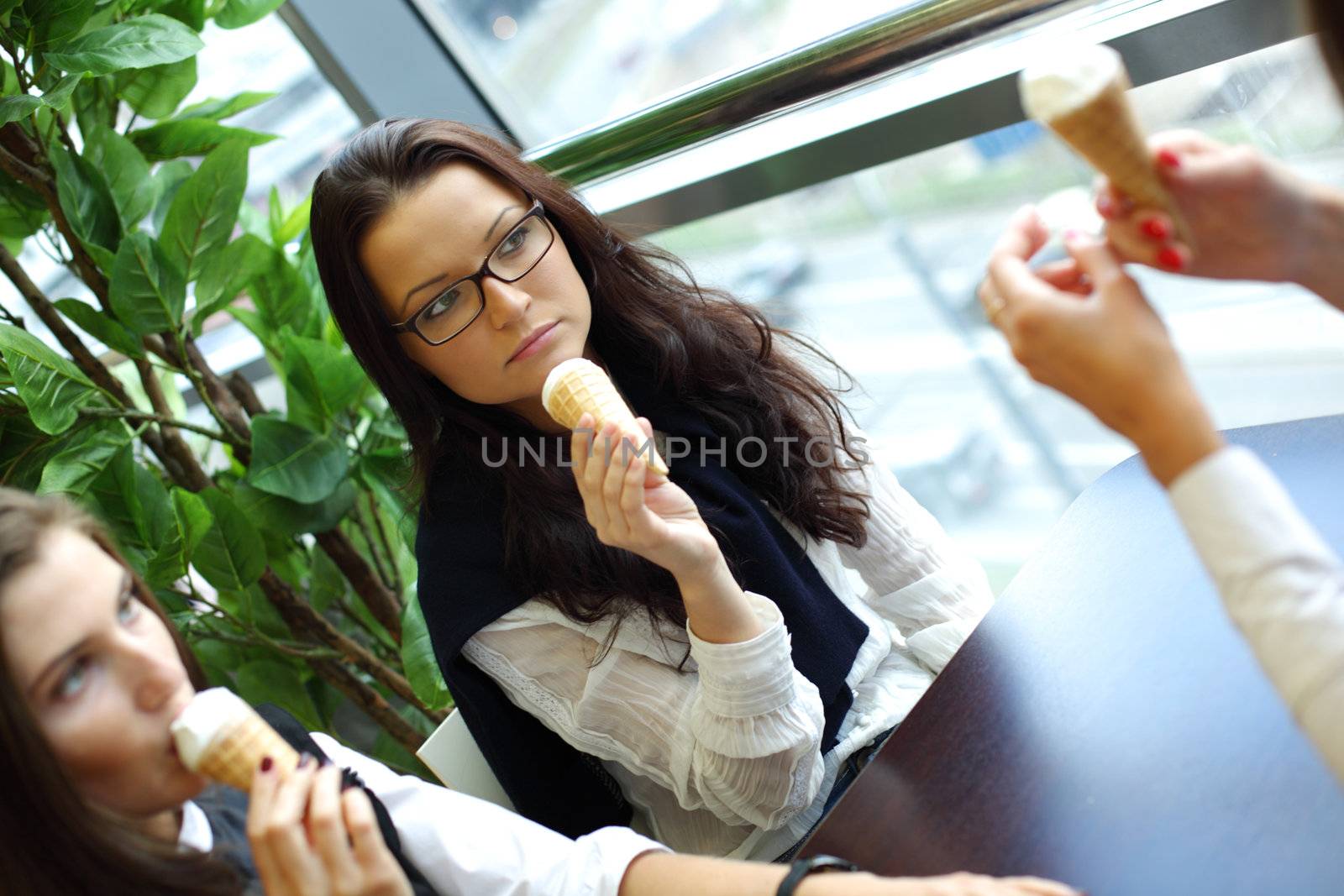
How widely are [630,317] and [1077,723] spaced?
35.1 inches

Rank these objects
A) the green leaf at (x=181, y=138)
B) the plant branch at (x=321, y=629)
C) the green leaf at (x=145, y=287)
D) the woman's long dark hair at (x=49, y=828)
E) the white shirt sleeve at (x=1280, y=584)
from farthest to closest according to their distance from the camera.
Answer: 1. the plant branch at (x=321, y=629)
2. the green leaf at (x=181, y=138)
3. the green leaf at (x=145, y=287)
4. the woman's long dark hair at (x=49, y=828)
5. the white shirt sleeve at (x=1280, y=584)

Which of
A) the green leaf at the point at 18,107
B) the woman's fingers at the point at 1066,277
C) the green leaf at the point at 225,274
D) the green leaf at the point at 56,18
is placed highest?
the green leaf at the point at 56,18

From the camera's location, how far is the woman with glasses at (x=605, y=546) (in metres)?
1.36

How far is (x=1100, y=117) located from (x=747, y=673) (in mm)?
746

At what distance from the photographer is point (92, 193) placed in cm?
184

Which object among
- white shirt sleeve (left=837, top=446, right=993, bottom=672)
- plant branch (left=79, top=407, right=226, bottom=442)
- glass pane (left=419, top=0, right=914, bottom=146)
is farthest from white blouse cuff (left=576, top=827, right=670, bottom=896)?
glass pane (left=419, top=0, right=914, bottom=146)

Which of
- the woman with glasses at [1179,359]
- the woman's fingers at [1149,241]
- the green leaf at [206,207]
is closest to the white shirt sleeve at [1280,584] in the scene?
the woman with glasses at [1179,359]

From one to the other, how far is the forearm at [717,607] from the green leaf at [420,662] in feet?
2.30

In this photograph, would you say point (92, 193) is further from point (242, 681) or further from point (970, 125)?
point (970, 125)

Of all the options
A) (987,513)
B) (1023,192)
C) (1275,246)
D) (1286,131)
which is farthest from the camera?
(987,513)

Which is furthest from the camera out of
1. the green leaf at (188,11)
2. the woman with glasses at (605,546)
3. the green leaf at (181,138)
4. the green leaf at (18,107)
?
the green leaf at (181,138)

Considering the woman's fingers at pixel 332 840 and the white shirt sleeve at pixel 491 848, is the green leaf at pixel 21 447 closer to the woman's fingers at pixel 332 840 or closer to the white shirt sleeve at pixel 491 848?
the white shirt sleeve at pixel 491 848

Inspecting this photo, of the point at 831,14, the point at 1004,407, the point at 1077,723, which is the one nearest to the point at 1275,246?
the point at 1077,723

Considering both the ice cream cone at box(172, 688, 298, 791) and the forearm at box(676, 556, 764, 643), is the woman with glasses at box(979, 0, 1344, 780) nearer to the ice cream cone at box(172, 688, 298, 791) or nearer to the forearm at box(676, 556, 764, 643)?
the forearm at box(676, 556, 764, 643)
